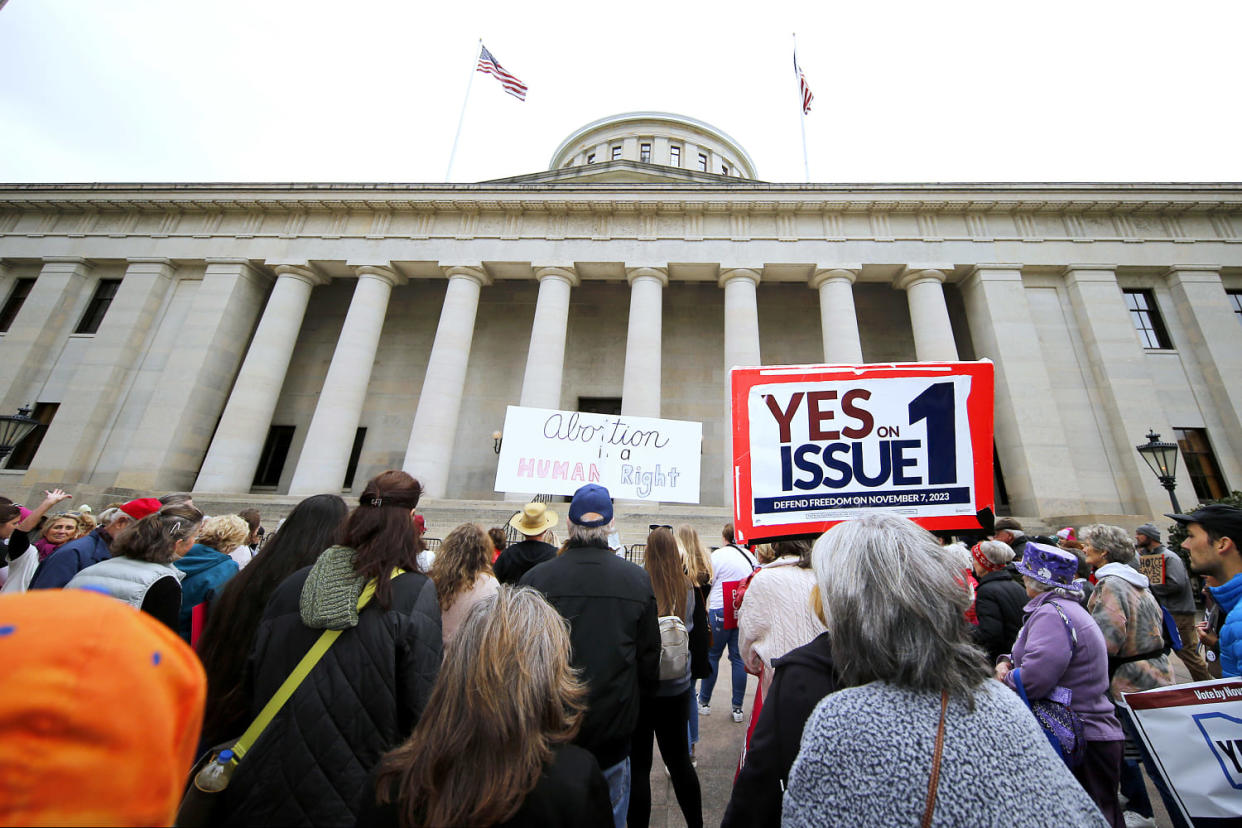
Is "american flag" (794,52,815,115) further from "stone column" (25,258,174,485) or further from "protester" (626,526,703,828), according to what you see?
"stone column" (25,258,174,485)

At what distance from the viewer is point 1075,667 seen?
3.12 m

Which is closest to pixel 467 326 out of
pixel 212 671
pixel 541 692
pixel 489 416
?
pixel 489 416

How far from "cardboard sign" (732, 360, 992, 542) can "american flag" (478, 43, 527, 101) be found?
77.8ft

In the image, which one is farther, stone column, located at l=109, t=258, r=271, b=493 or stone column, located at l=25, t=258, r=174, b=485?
stone column, located at l=25, t=258, r=174, b=485

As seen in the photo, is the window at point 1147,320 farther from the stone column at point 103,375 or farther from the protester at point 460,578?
the stone column at point 103,375

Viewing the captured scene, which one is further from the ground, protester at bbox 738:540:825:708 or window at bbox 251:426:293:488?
window at bbox 251:426:293:488

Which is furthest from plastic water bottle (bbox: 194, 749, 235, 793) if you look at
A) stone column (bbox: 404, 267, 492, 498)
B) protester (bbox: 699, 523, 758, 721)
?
stone column (bbox: 404, 267, 492, 498)

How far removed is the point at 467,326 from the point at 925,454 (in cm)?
1735

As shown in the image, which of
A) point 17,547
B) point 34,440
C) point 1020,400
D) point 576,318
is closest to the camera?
point 17,547

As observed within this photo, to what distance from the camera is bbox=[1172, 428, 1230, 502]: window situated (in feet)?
51.4

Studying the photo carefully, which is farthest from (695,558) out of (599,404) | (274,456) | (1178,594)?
(274,456)

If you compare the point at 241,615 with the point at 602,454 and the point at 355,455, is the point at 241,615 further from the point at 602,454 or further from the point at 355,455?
the point at 355,455

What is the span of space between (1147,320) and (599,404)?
20.4 m

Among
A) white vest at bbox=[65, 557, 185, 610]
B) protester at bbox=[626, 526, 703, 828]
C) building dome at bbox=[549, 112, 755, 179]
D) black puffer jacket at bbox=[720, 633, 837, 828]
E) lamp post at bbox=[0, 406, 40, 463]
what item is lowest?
protester at bbox=[626, 526, 703, 828]
